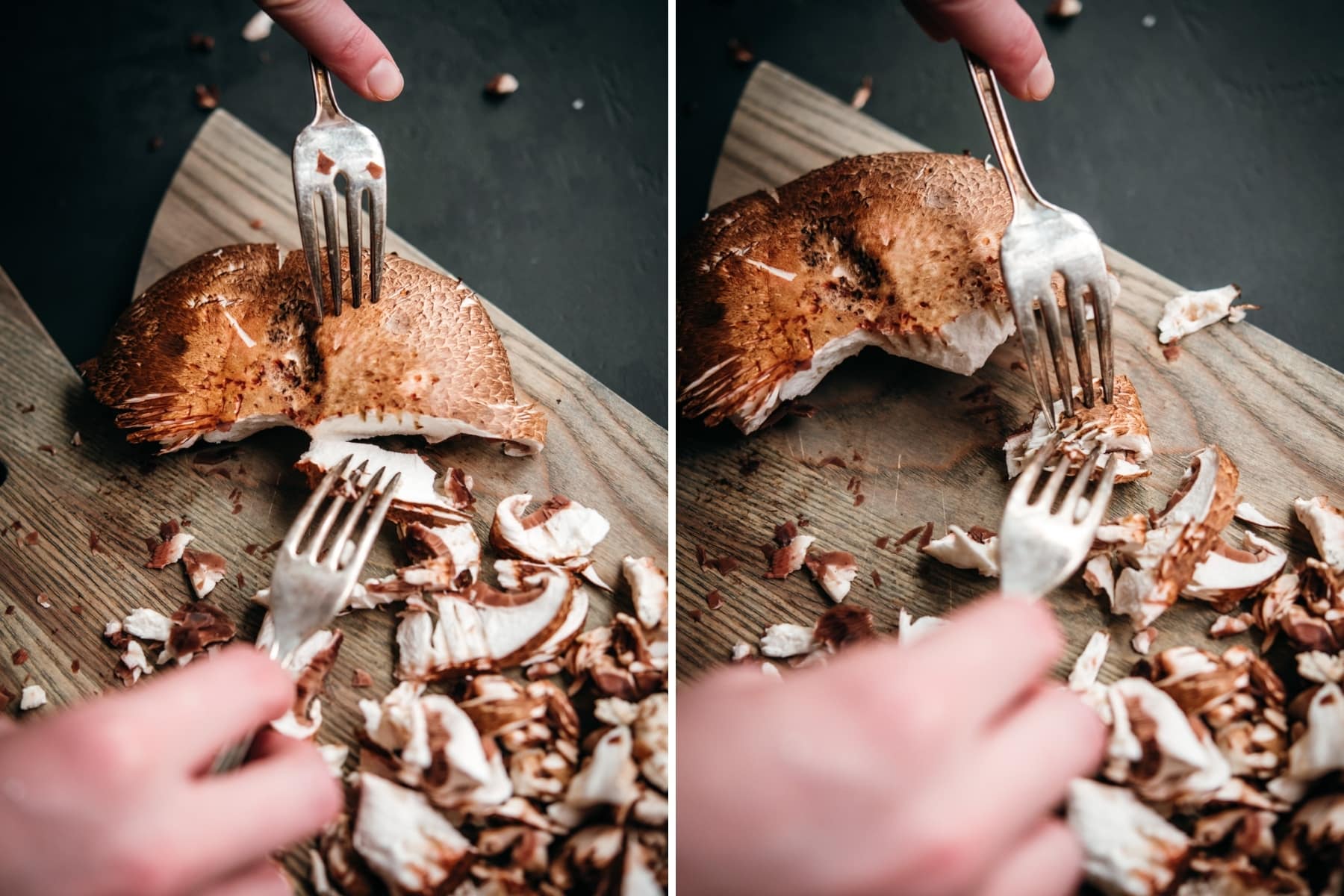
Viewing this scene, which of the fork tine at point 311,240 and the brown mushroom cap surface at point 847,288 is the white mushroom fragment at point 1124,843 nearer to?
the brown mushroom cap surface at point 847,288

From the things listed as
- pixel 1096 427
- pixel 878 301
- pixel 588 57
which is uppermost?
pixel 588 57

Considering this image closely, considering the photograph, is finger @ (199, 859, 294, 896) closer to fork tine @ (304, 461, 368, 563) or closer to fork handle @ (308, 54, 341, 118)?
fork tine @ (304, 461, 368, 563)

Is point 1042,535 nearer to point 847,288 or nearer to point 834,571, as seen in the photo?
point 834,571

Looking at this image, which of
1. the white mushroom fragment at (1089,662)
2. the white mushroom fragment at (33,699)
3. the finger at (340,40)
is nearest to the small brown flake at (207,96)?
the finger at (340,40)

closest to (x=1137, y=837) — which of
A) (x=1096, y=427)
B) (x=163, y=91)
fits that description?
(x=1096, y=427)

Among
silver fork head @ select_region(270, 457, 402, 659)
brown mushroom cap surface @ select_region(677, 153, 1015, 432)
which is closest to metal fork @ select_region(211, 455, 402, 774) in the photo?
silver fork head @ select_region(270, 457, 402, 659)

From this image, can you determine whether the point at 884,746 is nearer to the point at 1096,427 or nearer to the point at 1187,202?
the point at 1096,427
